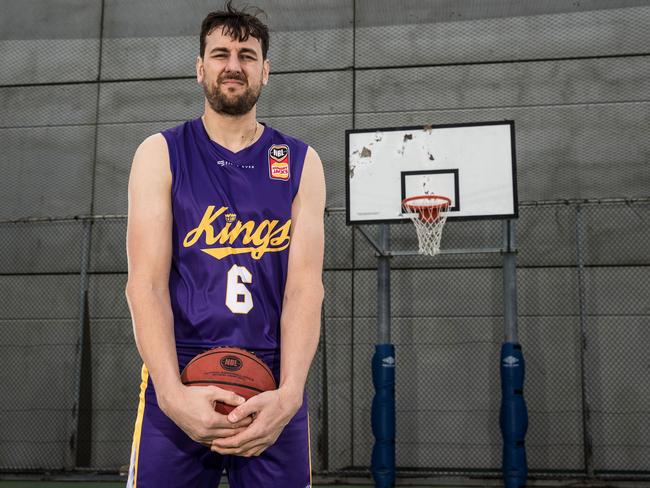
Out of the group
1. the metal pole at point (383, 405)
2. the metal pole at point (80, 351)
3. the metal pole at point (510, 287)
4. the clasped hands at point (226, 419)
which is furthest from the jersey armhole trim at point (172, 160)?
the metal pole at point (80, 351)

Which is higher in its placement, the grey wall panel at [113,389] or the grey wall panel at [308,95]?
the grey wall panel at [308,95]

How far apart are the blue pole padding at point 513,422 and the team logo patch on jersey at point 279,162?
14.7 feet

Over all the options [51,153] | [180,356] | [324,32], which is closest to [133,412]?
[51,153]

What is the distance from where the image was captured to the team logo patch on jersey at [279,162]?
1.79 metres

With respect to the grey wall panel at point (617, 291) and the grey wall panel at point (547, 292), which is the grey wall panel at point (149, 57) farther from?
the grey wall panel at point (617, 291)

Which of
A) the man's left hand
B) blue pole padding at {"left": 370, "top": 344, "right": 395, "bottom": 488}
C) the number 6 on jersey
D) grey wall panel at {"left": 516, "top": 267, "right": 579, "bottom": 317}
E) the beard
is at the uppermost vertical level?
the beard

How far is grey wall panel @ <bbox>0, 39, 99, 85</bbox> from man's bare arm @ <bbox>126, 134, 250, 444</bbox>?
696 centimetres

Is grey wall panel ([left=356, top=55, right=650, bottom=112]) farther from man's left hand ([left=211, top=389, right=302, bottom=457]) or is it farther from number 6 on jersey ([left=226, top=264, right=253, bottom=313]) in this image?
man's left hand ([left=211, top=389, right=302, bottom=457])

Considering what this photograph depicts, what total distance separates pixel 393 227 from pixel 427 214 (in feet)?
4.69

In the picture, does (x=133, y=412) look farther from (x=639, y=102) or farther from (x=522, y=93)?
(x=639, y=102)

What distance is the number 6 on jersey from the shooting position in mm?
1640

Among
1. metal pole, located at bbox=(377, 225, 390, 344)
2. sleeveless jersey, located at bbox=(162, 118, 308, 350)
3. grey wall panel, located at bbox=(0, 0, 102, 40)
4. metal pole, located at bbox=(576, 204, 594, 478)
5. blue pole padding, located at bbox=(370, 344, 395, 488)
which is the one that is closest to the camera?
sleeveless jersey, located at bbox=(162, 118, 308, 350)

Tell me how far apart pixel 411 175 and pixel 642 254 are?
111 inches

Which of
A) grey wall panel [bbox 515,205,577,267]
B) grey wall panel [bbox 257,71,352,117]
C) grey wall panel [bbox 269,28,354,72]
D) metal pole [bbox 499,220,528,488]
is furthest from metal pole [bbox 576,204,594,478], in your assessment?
grey wall panel [bbox 269,28,354,72]
